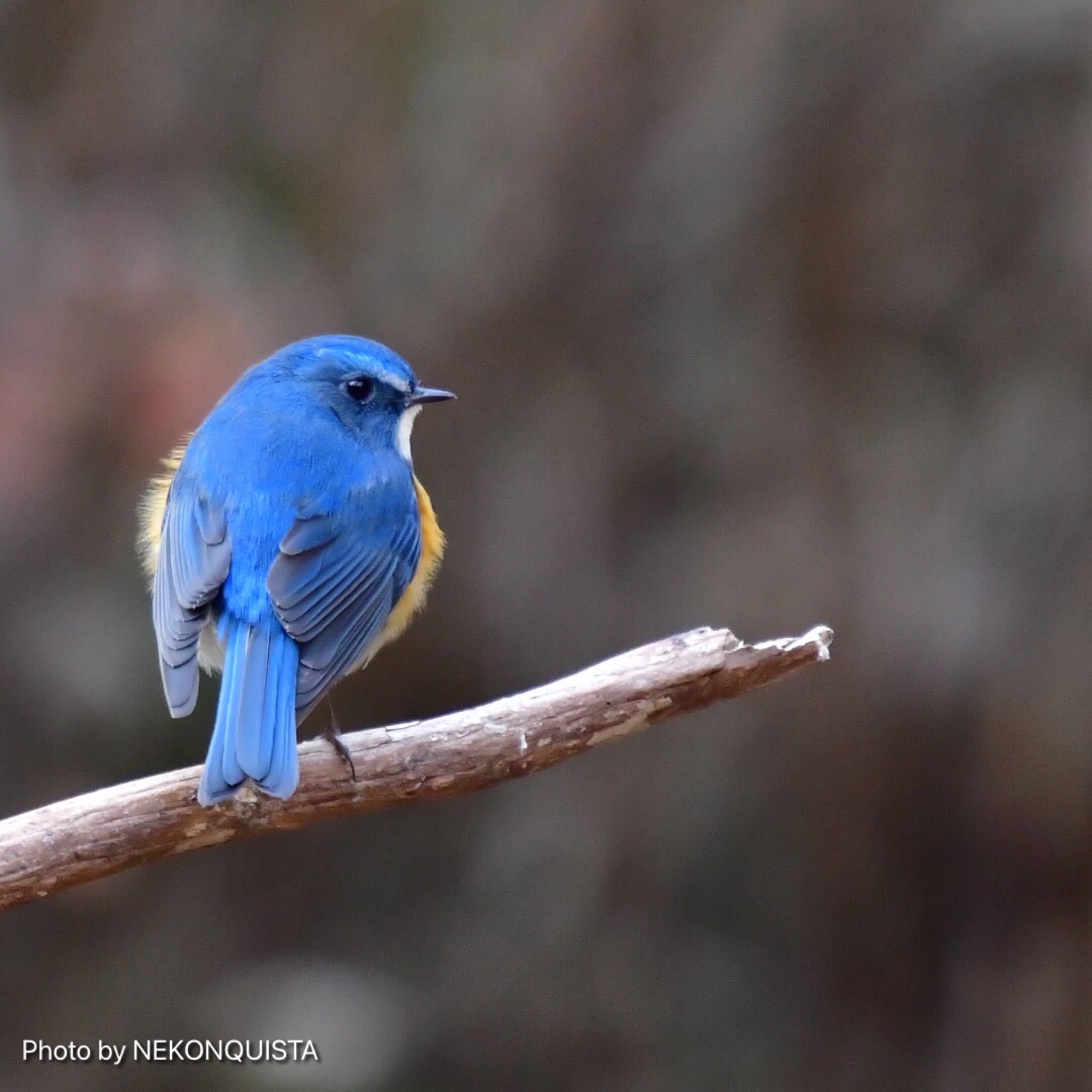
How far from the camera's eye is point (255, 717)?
11.2ft

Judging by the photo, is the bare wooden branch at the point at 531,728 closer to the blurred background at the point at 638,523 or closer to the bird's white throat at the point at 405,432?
the bird's white throat at the point at 405,432

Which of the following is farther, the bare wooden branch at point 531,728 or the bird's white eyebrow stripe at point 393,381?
the bird's white eyebrow stripe at point 393,381

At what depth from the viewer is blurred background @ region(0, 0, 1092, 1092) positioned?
5.73 meters

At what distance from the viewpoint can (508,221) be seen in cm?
635

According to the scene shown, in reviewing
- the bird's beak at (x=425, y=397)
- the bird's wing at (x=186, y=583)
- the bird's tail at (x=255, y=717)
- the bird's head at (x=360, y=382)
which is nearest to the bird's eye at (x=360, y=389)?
the bird's head at (x=360, y=382)

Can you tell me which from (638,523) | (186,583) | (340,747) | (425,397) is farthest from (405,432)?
(638,523)

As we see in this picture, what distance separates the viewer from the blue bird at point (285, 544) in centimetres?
356

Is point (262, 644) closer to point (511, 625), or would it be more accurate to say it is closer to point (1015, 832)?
point (511, 625)

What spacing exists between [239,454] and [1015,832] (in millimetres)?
3224

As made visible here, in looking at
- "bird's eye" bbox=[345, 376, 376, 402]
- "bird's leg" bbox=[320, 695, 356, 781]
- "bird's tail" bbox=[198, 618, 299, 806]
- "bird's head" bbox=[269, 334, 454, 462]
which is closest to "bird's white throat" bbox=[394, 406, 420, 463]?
"bird's head" bbox=[269, 334, 454, 462]

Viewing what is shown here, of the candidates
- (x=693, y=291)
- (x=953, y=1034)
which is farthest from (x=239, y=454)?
(x=953, y=1034)

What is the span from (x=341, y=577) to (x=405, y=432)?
2.72ft

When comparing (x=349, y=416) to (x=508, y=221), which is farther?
(x=508, y=221)

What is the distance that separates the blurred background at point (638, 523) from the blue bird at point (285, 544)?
104 centimetres
